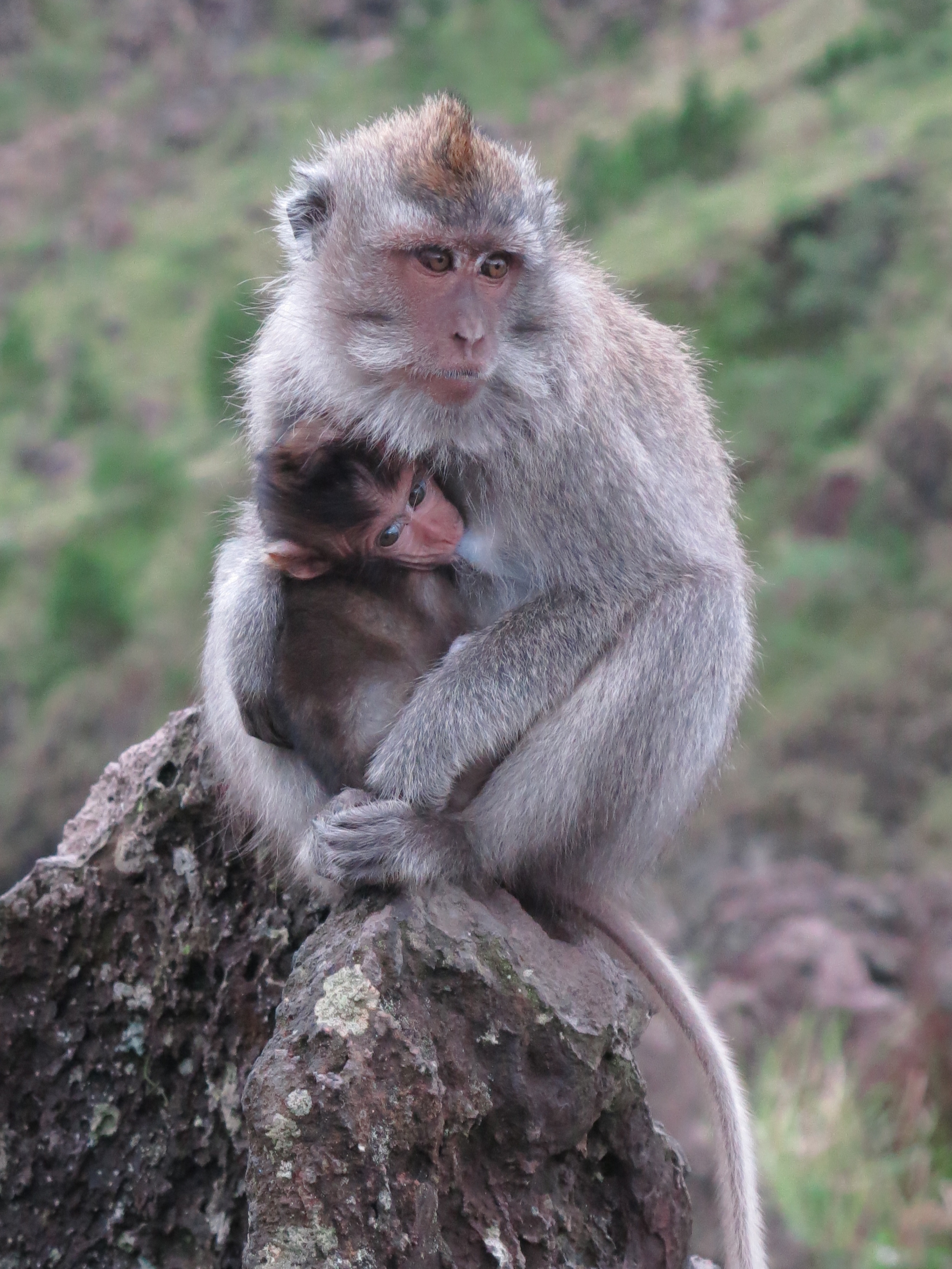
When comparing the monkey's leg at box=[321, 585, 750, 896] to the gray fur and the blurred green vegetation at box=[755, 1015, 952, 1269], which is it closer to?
the gray fur

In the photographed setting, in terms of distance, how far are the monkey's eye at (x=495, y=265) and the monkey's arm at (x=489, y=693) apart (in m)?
0.84

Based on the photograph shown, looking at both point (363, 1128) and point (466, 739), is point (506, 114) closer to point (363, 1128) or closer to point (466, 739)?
point (466, 739)

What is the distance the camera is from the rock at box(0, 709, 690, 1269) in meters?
2.64

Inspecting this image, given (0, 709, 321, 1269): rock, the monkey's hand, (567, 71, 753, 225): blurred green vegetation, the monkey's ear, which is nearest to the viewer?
Result: the monkey's hand

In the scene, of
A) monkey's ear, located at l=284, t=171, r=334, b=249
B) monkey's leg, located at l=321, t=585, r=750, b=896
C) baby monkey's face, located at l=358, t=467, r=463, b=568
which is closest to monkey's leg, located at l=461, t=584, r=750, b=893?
monkey's leg, located at l=321, t=585, r=750, b=896

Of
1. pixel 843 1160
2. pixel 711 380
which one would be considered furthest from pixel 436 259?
pixel 711 380

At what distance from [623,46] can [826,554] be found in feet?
17.1

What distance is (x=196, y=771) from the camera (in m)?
3.77

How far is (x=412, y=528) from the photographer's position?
140 inches

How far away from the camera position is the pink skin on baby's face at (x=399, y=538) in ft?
11.4

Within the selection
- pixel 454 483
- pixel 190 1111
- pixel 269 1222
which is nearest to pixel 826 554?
pixel 454 483

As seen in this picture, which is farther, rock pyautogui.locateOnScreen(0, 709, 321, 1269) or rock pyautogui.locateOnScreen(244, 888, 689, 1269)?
rock pyautogui.locateOnScreen(0, 709, 321, 1269)

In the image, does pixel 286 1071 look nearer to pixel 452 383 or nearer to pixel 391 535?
pixel 391 535

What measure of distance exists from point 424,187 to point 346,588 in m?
1.03
